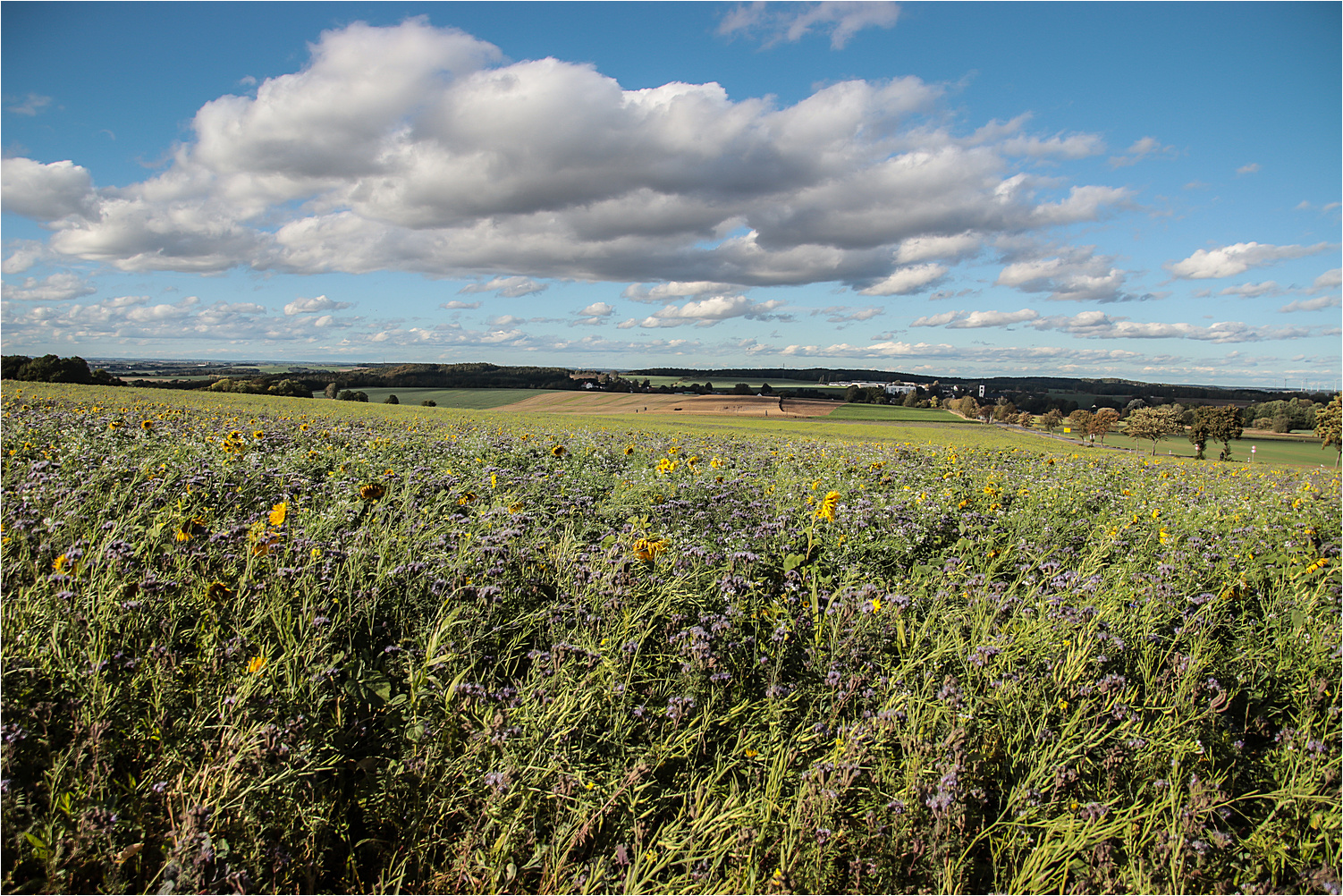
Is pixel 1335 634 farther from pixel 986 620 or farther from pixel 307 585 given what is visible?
pixel 307 585

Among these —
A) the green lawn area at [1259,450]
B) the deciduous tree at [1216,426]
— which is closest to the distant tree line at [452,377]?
the green lawn area at [1259,450]

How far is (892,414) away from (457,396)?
51.7m

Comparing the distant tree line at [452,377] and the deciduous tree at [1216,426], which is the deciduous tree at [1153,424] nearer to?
the deciduous tree at [1216,426]

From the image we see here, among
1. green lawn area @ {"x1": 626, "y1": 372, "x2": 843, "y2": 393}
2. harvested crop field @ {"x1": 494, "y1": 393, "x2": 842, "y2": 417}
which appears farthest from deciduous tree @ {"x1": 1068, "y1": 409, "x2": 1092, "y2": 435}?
harvested crop field @ {"x1": 494, "y1": 393, "x2": 842, "y2": 417}

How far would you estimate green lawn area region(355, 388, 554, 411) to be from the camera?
62.2 m

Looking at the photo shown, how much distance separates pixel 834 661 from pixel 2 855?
348cm

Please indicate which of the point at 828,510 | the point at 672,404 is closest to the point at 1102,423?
the point at 672,404

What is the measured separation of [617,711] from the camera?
2.97 meters

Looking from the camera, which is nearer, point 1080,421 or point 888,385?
point 1080,421

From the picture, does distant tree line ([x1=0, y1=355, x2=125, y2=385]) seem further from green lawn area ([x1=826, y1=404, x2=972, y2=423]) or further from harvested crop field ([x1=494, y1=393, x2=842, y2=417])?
green lawn area ([x1=826, y1=404, x2=972, y2=423])

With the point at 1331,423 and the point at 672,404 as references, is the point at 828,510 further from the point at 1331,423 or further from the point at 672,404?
the point at 1331,423

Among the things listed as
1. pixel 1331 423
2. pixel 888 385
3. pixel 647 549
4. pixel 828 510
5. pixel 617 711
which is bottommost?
pixel 617 711

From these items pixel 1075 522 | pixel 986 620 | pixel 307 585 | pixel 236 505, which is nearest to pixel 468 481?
pixel 236 505

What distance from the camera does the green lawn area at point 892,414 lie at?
64.4 m
